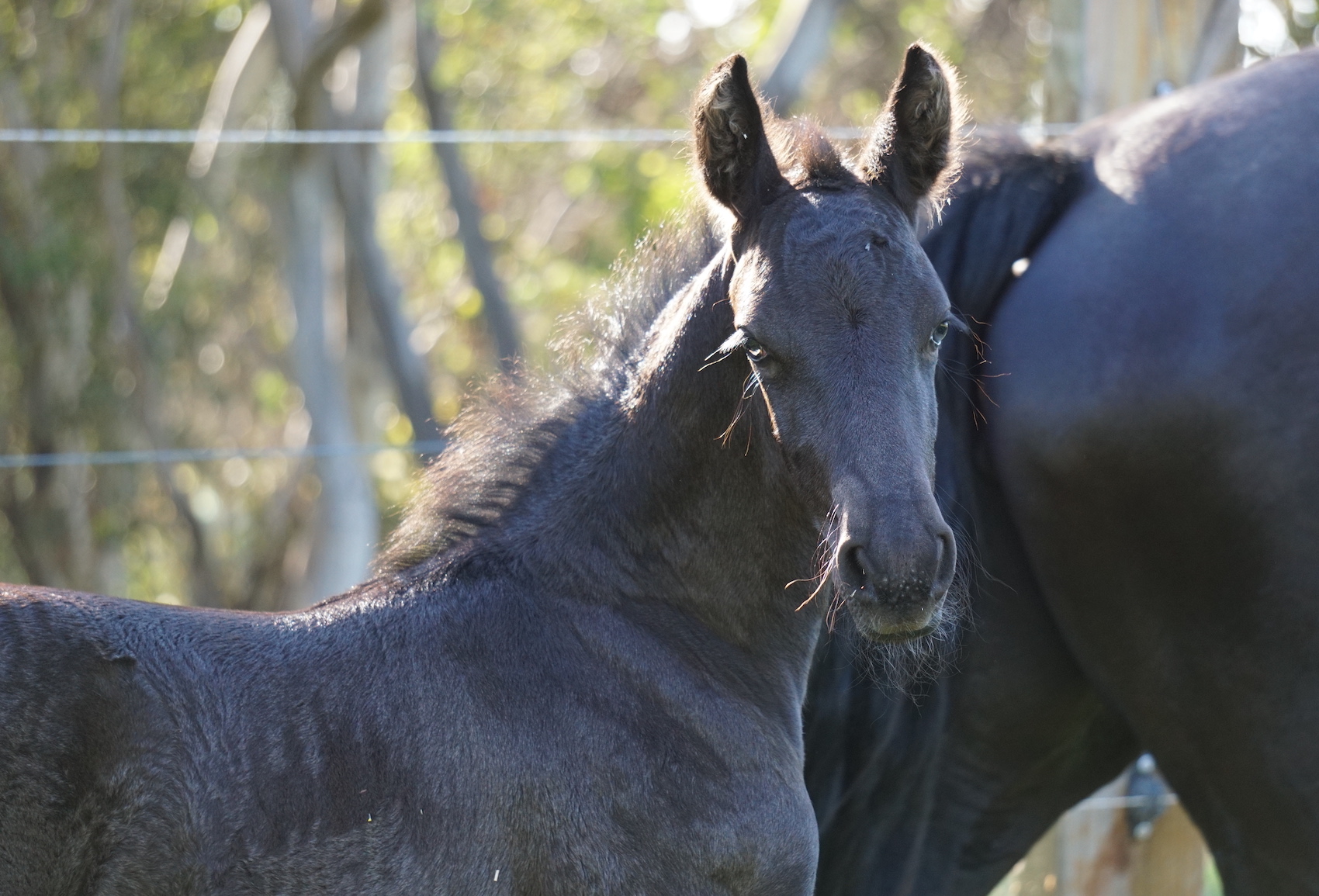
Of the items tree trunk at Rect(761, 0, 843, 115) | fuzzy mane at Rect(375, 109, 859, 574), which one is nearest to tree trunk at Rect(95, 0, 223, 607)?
tree trunk at Rect(761, 0, 843, 115)

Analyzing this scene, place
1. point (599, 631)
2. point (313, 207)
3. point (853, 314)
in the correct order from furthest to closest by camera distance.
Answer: point (313, 207)
point (599, 631)
point (853, 314)

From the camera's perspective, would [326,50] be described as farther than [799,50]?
Yes

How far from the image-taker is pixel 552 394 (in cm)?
260

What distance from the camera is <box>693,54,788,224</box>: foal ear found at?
2303 millimetres

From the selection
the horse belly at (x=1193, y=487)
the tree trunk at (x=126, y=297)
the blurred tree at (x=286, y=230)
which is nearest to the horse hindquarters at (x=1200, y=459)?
the horse belly at (x=1193, y=487)

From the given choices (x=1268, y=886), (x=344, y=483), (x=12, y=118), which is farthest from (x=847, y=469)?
(x=12, y=118)

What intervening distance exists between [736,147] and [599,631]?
3.00 ft

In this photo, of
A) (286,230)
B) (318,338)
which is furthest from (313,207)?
(318,338)

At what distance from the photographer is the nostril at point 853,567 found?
200 centimetres

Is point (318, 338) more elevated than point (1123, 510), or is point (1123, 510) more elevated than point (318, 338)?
point (318, 338)

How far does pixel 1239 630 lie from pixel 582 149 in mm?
11637

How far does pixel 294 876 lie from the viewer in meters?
1.95

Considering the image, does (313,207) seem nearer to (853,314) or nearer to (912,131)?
(912,131)

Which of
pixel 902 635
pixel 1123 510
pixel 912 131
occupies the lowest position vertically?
pixel 1123 510
